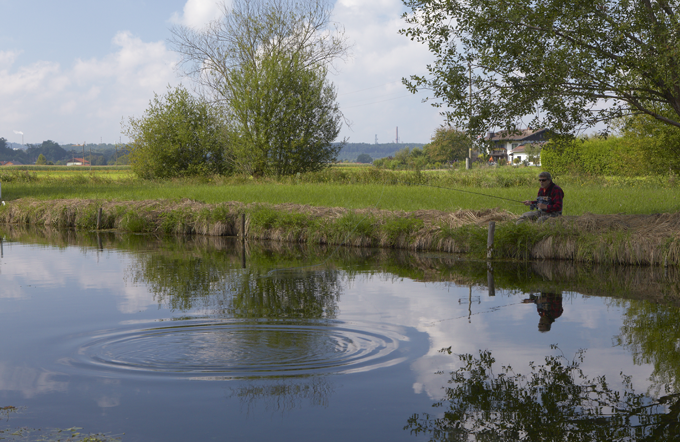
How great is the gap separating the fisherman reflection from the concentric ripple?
204 cm

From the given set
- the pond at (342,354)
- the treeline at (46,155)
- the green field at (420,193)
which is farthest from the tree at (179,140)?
the treeline at (46,155)

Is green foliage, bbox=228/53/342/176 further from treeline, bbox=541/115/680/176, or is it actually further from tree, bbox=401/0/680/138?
tree, bbox=401/0/680/138

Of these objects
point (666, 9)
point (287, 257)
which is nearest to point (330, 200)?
point (287, 257)

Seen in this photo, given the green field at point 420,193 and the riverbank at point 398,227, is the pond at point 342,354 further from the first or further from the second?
the green field at point 420,193

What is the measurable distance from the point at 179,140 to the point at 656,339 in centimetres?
3484

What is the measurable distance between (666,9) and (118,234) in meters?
16.4

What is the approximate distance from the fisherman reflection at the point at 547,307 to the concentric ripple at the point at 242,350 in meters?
2.04

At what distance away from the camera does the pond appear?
16.6 feet

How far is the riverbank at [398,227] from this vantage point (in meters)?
12.8

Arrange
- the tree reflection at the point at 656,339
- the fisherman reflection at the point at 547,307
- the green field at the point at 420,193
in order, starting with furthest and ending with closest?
1. the green field at the point at 420,193
2. the fisherman reflection at the point at 547,307
3. the tree reflection at the point at 656,339

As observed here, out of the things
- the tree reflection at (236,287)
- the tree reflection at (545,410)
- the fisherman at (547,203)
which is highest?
the fisherman at (547,203)

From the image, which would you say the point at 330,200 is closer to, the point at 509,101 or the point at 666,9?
A: the point at 509,101

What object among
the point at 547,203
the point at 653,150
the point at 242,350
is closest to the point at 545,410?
the point at 242,350

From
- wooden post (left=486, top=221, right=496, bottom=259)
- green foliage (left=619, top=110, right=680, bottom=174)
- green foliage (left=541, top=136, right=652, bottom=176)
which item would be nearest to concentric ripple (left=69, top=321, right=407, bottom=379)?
wooden post (left=486, top=221, right=496, bottom=259)
